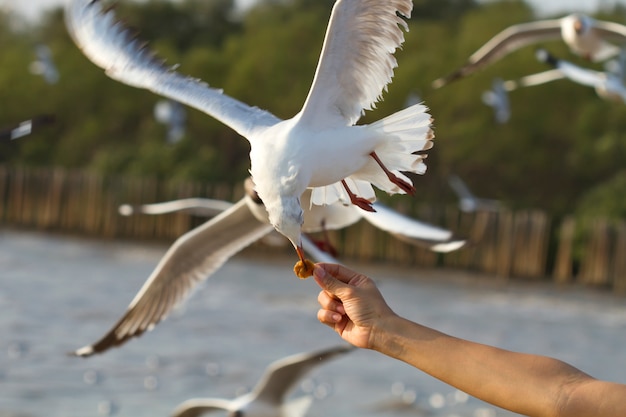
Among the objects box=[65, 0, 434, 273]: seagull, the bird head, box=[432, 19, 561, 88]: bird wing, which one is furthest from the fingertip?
box=[432, 19, 561, 88]: bird wing

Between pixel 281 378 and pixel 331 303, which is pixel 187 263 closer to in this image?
pixel 281 378

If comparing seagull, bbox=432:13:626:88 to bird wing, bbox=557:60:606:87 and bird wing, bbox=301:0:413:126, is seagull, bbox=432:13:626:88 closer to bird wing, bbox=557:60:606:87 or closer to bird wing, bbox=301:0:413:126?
bird wing, bbox=557:60:606:87

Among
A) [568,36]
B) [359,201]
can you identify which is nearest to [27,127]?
[359,201]

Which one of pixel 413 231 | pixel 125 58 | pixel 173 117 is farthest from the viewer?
pixel 173 117

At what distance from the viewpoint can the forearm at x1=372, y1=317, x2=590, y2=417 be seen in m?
1.91

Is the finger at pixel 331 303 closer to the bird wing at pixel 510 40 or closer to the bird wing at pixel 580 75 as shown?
the bird wing at pixel 510 40

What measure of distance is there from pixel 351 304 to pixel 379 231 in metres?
20.1

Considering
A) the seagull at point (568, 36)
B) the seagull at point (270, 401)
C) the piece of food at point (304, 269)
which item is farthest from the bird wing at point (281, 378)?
the seagull at point (568, 36)

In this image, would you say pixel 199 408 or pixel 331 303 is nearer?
pixel 331 303

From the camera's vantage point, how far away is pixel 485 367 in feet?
6.51

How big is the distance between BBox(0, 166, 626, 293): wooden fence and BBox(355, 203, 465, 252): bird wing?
435 inches

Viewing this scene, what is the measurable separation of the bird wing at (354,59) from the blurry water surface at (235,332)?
523cm

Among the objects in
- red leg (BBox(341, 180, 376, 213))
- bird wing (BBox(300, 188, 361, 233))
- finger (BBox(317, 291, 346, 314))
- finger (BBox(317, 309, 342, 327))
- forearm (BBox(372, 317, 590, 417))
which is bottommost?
forearm (BBox(372, 317, 590, 417))

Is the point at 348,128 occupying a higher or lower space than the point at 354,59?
lower
